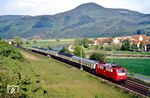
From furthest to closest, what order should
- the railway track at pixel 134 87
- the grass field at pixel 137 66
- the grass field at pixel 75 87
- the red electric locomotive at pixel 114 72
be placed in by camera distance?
the grass field at pixel 137 66, the red electric locomotive at pixel 114 72, the railway track at pixel 134 87, the grass field at pixel 75 87

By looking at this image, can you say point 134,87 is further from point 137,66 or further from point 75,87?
point 137,66

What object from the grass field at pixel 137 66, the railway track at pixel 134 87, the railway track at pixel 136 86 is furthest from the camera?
the grass field at pixel 137 66

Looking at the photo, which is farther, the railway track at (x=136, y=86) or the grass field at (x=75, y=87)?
the railway track at (x=136, y=86)

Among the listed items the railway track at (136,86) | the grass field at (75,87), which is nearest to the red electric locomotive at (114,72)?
the railway track at (136,86)

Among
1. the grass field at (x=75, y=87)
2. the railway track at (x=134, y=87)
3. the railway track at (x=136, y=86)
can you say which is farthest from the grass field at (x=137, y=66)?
the railway track at (x=136, y=86)

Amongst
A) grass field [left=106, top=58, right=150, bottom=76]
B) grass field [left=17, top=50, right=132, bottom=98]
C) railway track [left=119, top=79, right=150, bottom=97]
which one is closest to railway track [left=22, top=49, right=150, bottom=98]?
railway track [left=119, top=79, right=150, bottom=97]

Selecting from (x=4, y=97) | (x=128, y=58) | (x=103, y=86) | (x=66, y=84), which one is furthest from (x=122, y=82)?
(x=128, y=58)

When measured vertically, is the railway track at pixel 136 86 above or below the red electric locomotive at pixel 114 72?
below

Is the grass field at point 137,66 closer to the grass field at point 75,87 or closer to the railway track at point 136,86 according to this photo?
the grass field at point 75,87

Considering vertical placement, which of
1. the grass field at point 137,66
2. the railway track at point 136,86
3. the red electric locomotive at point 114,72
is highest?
the red electric locomotive at point 114,72

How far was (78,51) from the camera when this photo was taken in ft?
Answer: 472

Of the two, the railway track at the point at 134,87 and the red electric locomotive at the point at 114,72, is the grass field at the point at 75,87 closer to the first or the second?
the railway track at the point at 134,87

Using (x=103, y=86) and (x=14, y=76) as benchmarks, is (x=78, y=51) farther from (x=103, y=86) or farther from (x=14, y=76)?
(x=14, y=76)

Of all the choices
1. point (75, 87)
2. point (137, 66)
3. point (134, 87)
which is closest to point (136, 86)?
point (134, 87)
